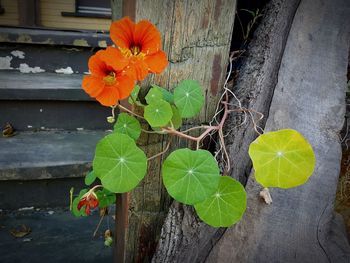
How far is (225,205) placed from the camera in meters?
0.57

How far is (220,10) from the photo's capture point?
2.21 ft

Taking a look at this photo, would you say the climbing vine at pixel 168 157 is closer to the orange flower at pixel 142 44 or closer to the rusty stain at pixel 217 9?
the orange flower at pixel 142 44

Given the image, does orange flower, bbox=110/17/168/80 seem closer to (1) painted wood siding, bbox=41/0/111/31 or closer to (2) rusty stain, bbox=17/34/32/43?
(2) rusty stain, bbox=17/34/32/43

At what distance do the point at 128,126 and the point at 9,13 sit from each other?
14.3 feet

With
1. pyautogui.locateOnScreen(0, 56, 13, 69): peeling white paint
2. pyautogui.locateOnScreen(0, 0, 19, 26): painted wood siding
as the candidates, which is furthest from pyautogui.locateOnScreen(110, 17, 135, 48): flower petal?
pyautogui.locateOnScreen(0, 0, 19, 26): painted wood siding

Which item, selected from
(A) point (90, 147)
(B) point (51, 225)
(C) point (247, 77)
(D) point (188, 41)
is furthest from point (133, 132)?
(B) point (51, 225)

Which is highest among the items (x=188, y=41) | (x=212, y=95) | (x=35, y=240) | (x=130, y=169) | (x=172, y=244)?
(x=188, y=41)

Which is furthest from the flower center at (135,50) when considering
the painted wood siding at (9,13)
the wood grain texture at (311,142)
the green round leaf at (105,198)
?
the painted wood siding at (9,13)

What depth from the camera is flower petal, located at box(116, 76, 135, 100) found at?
0.56 m

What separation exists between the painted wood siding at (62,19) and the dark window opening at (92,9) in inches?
2.6

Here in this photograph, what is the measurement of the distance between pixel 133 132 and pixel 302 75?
1.40 feet

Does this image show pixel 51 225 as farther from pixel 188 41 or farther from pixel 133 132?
pixel 188 41

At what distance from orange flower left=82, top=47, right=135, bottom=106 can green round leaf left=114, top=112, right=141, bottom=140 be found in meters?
0.10

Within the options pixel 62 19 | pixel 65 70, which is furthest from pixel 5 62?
pixel 62 19
